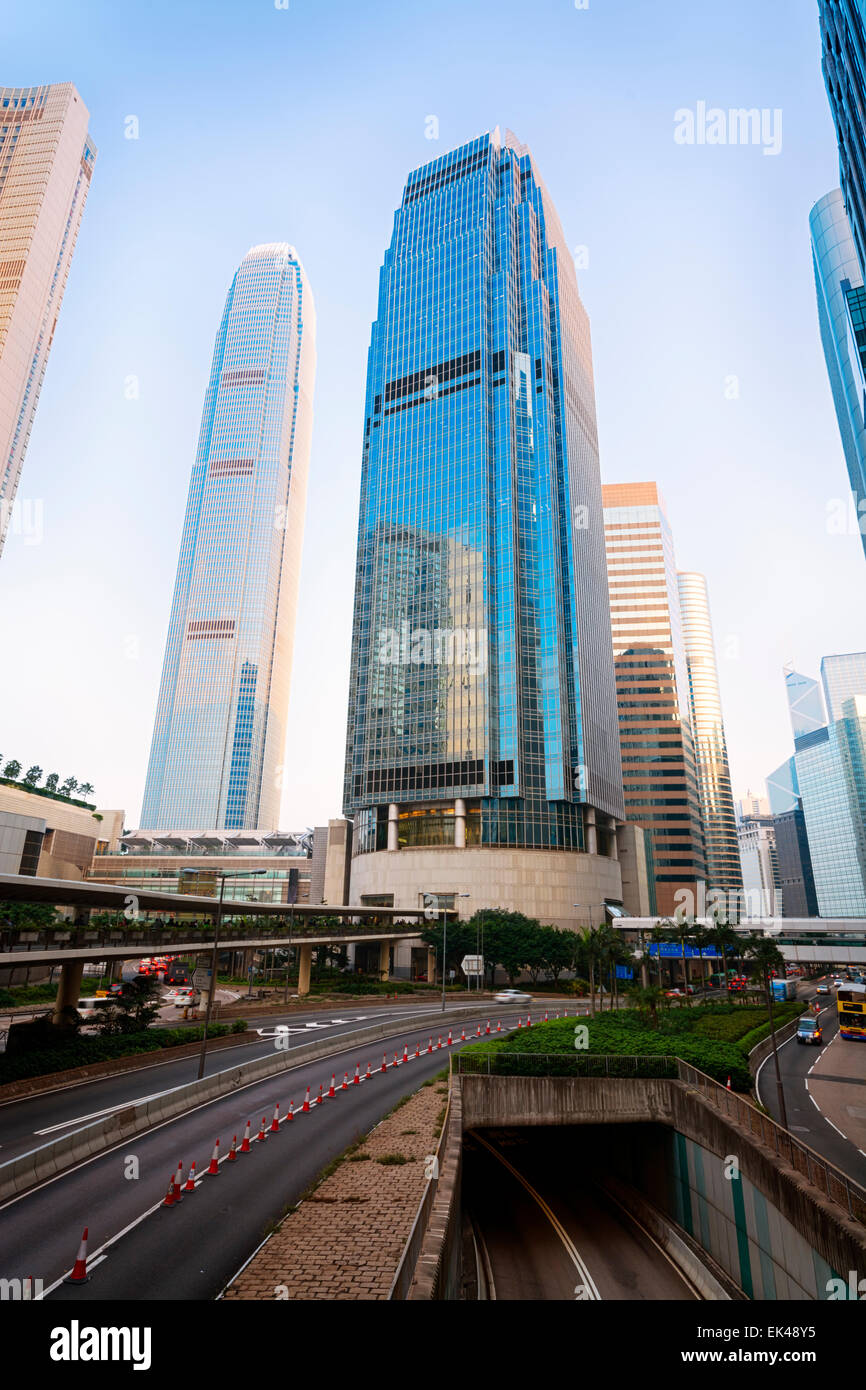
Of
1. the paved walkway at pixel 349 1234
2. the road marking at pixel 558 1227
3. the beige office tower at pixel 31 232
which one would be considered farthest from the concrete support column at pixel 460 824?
the beige office tower at pixel 31 232

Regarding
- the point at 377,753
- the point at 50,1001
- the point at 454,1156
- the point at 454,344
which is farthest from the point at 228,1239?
the point at 454,344

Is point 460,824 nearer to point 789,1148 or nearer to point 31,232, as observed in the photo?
point 789,1148

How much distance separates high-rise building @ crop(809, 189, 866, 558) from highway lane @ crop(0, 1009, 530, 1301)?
241 feet

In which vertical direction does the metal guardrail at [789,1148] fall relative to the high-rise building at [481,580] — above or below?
below

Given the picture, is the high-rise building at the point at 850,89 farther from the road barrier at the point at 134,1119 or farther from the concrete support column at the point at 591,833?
the concrete support column at the point at 591,833

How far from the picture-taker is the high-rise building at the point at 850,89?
39438 millimetres

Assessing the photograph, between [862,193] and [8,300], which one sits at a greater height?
[8,300]

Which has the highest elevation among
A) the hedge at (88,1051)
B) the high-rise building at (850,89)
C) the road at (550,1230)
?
the high-rise building at (850,89)

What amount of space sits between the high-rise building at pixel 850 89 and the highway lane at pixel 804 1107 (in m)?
51.5

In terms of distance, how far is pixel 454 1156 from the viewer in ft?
67.9

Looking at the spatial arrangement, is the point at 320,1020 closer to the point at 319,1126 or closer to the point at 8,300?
the point at 319,1126

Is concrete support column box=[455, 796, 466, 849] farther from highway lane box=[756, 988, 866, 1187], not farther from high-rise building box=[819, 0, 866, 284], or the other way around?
high-rise building box=[819, 0, 866, 284]

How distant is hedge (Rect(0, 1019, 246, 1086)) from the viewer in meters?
30.8
